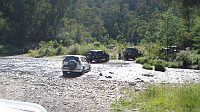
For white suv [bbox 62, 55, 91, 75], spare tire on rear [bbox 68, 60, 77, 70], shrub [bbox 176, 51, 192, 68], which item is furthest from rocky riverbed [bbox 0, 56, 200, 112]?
shrub [bbox 176, 51, 192, 68]

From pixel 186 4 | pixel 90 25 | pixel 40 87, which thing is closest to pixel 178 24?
pixel 40 87

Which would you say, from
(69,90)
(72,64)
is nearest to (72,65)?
(72,64)

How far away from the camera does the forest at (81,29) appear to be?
56.3 m

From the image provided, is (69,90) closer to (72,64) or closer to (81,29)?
(72,64)

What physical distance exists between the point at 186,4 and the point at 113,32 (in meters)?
104

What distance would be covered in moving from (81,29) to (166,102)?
77.3 meters

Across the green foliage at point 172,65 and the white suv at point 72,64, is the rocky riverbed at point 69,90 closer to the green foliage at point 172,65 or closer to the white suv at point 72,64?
the white suv at point 72,64

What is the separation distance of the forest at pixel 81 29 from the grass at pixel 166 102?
2284 centimetres

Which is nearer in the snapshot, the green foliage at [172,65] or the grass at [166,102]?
the grass at [166,102]

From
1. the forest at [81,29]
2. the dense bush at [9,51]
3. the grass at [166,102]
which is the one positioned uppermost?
the forest at [81,29]

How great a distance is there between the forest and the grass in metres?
22.8

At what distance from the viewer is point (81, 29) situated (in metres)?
92.4

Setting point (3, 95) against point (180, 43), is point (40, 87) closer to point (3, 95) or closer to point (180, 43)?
point (3, 95)

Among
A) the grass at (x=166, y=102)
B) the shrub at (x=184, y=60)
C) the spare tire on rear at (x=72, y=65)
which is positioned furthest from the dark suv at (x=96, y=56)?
the grass at (x=166, y=102)
